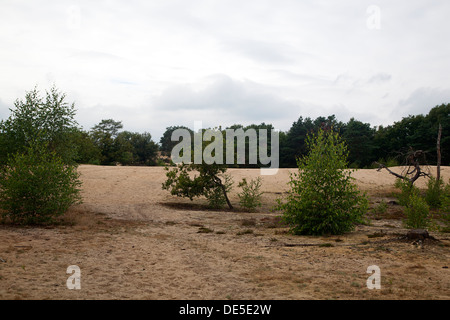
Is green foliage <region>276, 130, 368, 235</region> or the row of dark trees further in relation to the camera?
the row of dark trees

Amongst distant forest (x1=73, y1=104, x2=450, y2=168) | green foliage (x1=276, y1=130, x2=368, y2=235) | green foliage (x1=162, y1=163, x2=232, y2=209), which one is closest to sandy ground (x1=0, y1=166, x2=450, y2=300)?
green foliage (x1=276, y1=130, x2=368, y2=235)

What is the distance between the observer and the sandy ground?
5.26 meters

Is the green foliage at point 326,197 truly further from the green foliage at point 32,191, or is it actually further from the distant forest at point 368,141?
the distant forest at point 368,141

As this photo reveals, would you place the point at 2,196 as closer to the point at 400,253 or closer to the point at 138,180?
the point at 400,253

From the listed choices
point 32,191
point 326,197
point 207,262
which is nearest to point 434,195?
point 326,197

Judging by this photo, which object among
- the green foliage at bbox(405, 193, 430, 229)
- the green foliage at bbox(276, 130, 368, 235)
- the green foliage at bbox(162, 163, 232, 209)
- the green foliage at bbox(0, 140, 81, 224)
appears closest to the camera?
the green foliage at bbox(276, 130, 368, 235)

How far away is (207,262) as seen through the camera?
7.14m

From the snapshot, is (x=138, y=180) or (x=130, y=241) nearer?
(x=130, y=241)

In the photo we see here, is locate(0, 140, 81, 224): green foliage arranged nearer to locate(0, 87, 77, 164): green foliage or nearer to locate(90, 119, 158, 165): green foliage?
locate(0, 87, 77, 164): green foliage

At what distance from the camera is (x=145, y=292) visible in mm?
5266
